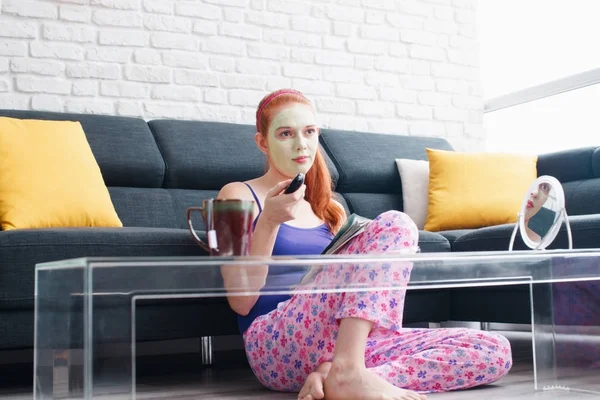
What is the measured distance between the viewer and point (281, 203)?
157 centimetres

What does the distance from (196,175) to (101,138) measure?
0.37m

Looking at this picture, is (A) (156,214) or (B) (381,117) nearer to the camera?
(A) (156,214)

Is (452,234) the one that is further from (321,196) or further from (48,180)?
(48,180)

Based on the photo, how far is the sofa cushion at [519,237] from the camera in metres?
2.45

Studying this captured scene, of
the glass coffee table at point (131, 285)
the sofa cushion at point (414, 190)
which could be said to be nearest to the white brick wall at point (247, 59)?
the sofa cushion at point (414, 190)

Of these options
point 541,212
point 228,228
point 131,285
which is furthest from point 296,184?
point 541,212

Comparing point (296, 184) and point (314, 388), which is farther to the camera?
→ point (314, 388)

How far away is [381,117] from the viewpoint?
12.9 feet

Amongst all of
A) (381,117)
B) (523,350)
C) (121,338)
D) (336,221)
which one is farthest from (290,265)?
(381,117)

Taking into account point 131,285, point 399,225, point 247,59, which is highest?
point 247,59

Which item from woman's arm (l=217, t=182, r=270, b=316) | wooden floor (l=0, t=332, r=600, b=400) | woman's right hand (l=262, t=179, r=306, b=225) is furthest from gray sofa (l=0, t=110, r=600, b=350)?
woman's right hand (l=262, t=179, r=306, b=225)

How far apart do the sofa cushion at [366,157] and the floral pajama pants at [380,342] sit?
139cm

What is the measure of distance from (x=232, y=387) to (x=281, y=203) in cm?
79

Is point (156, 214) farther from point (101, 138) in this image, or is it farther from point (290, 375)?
point (290, 375)
